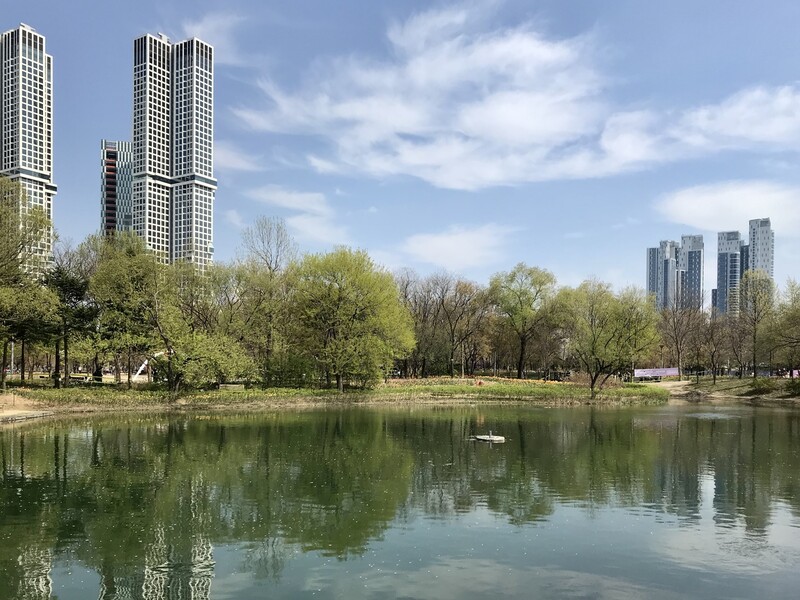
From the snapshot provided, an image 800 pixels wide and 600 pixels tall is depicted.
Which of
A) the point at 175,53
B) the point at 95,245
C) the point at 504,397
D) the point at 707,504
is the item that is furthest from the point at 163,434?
the point at 175,53

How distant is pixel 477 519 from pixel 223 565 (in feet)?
19.3

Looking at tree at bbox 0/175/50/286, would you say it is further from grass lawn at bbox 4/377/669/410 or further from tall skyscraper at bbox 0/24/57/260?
tall skyscraper at bbox 0/24/57/260

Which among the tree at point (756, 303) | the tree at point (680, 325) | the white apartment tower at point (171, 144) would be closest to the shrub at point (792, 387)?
the tree at point (756, 303)

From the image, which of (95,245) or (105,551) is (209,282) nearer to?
(95,245)

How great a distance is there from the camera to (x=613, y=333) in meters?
52.8

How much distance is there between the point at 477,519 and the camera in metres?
14.1

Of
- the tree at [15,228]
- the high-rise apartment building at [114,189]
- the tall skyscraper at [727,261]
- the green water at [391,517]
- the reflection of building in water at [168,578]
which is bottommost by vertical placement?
the green water at [391,517]

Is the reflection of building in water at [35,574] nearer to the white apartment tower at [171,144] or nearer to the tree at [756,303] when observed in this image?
the tree at [756,303]

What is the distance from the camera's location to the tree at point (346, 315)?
4750cm

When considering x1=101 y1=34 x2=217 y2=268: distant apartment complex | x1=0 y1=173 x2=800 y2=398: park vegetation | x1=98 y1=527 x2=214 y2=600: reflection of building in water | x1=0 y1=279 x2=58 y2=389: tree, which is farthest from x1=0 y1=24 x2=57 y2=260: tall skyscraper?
x1=98 y1=527 x2=214 y2=600: reflection of building in water

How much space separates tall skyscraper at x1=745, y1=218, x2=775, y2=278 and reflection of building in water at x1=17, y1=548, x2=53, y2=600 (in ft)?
486

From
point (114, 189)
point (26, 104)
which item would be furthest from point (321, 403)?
point (114, 189)

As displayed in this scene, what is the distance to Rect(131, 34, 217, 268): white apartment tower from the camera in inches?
4395

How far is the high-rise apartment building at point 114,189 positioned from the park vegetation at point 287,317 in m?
80.8
